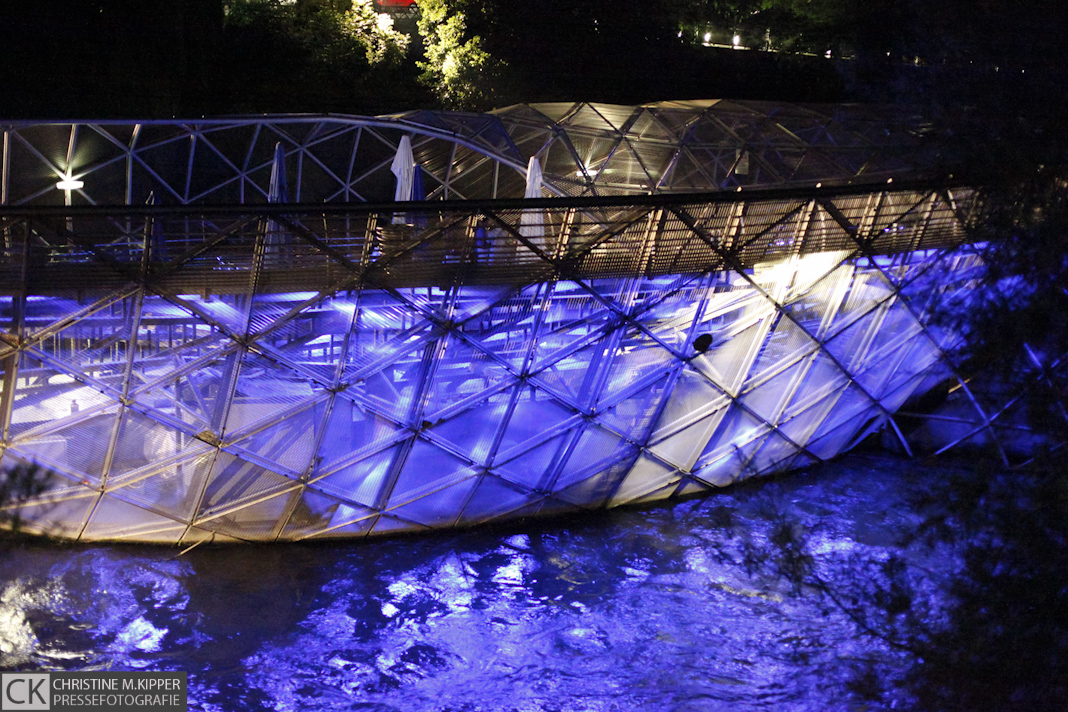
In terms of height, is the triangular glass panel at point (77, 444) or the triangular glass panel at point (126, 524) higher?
the triangular glass panel at point (77, 444)

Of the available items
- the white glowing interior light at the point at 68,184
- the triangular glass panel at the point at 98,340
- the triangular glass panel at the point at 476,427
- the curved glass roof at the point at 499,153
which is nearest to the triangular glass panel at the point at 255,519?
the triangular glass panel at the point at 476,427

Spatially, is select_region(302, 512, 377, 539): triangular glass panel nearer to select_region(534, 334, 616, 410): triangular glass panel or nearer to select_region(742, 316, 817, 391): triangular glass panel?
select_region(534, 334, 616, 410): triangular glass panel

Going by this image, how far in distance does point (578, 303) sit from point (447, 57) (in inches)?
750

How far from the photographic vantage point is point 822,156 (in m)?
20.3

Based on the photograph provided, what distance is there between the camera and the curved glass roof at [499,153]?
18.2 m

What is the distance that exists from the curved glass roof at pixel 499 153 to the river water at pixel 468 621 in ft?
29.3

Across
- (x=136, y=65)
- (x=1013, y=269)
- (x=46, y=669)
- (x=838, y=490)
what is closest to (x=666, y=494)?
(x=838, y=490)

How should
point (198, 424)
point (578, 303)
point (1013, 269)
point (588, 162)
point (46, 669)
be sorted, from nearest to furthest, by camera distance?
point (1013, 269), point (46, 669), point (198, 424), point (578, 303), point (588, 162)

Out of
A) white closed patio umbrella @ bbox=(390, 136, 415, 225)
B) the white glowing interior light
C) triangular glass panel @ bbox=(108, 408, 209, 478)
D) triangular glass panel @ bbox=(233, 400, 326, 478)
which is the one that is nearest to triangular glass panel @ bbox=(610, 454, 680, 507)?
triangular glass panel @ bbox=(233, 400, 326, 478)

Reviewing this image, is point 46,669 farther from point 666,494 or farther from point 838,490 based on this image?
point 838,490

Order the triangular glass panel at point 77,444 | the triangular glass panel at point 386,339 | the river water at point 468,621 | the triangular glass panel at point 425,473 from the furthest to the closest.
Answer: the triangular glass panel at point 425,473 < the triangular glass panel at point 386,339 < the triangular glass panel at point 77,444 < the river water at point 468,621

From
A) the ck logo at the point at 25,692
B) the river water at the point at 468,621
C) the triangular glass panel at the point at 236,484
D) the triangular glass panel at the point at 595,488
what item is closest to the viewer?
the ck logo at the point at 25,692

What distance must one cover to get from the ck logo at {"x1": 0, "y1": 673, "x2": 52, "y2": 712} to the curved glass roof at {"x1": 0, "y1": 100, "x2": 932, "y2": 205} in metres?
11.3

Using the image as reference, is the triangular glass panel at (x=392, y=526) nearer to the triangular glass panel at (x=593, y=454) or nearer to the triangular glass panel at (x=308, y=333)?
the triangular glass panel at (x=593, y=454)
